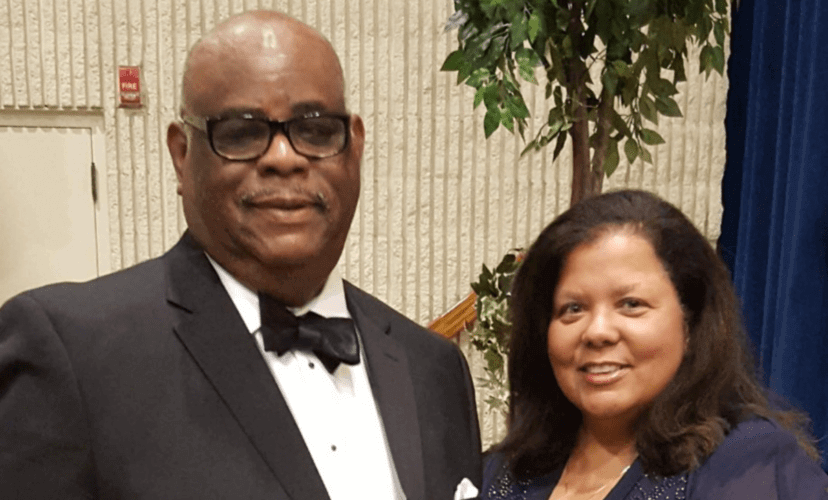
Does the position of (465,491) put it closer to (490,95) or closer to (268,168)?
(268,168)

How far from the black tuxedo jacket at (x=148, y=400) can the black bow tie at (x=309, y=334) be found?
1.5 inches

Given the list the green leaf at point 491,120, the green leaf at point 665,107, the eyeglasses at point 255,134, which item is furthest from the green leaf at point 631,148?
the eyeglasses at point 255,134

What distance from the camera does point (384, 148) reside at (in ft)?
11.4

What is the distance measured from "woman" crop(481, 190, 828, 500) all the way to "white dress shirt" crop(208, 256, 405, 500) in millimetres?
449

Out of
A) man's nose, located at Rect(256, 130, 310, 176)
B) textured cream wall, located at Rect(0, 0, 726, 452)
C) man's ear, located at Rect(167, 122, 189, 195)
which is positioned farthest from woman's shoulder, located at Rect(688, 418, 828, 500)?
textured cream wall, located at Rect(0, 0, 726, 452)

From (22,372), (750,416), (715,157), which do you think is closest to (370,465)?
(22,372)

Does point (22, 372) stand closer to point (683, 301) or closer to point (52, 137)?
point (683, 301)

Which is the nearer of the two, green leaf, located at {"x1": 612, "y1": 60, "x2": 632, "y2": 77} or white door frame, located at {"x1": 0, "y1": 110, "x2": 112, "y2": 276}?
green leaf, located at {"x1": 612, "y1": 60, "x2": 632, "y2": 77}

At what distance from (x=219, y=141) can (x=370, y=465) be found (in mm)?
534

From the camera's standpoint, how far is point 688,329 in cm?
153

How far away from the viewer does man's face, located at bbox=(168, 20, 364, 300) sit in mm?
1136

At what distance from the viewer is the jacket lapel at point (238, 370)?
113 cm

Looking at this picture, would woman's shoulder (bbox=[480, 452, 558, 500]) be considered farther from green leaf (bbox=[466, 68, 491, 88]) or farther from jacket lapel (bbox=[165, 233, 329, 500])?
green leaf (bbox=[466, 68, 491, 88])

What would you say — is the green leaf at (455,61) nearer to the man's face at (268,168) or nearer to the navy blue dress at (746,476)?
the man's face at (268,168)
